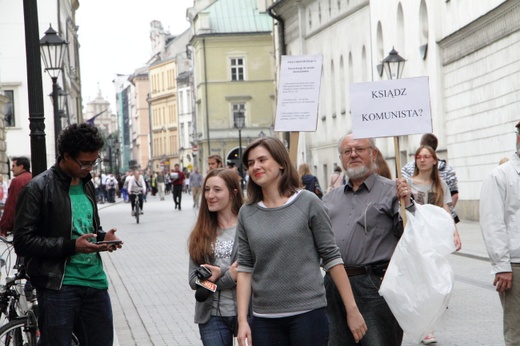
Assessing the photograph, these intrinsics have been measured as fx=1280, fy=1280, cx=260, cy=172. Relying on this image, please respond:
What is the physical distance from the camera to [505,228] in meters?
7.80

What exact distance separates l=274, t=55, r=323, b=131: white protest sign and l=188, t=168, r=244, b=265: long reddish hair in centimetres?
297

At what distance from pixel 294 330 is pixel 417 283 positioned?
1205 mm

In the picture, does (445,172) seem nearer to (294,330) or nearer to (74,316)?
(74,316)

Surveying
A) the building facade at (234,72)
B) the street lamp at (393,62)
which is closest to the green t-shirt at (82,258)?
the street lamp at (393,62)

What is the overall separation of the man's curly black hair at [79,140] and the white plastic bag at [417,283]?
177cm

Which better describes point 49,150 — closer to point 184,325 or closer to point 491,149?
point 491,149

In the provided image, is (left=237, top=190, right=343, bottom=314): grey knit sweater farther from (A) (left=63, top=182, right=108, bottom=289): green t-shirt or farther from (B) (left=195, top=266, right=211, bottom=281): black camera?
(A) (left=63, top=182, right=108, bottom=289): green t-shirt

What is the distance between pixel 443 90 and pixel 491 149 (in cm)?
545

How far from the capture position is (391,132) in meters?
8.20

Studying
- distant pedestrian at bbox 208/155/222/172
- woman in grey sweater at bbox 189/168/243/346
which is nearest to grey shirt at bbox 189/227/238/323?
woman in grey sweater at bbox 189/168/243/346

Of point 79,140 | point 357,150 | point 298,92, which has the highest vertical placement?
point 298,92

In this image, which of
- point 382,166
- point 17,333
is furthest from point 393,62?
point 17,333

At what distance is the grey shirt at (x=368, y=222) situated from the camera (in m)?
7.32

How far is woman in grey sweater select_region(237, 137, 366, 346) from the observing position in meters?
6.14
